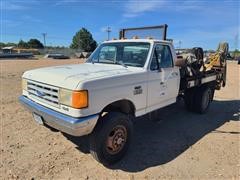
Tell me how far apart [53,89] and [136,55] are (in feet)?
6.13

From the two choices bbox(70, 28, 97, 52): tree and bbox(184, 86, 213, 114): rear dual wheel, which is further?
bbox(70, 28, 97, 52): tree

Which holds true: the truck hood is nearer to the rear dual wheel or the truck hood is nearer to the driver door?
the driver door

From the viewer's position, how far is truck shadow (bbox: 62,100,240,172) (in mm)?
4148

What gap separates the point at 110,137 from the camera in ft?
12.6

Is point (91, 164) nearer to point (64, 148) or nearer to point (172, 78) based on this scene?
point (64, 148)

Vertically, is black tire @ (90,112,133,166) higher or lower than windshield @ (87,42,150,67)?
lower

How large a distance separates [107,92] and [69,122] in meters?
0.73

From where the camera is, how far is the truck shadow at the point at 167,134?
4148 millimetres

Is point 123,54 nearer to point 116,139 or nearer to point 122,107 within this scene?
point 122,107

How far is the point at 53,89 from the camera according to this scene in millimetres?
3611

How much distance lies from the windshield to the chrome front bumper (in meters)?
1.60

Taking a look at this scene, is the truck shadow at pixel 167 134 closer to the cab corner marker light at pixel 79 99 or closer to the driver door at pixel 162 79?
the driver door at pixel 162 79

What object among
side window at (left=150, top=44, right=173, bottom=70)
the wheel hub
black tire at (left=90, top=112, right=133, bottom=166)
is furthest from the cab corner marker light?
side window at (left=150, top=44, right=173, bottom=70)

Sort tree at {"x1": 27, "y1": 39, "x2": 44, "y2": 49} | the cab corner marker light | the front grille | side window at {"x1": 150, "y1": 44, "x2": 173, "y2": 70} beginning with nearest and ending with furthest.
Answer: the cab corner marker light < the front grille < side window at {"x1": 150, "y1": 44, "x2": 173, "y2": 70} < tree at {"x1": 27, "y1": 39, "x2": 44, "y2": 49}
